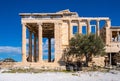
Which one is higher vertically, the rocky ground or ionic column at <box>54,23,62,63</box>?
ionic column at <box>54,23,62,63</box>

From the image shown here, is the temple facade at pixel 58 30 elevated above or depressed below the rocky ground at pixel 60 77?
above

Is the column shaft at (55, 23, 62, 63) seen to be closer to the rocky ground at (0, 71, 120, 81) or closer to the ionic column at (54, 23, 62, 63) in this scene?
the ionic column at (54, 23, 62, 63)

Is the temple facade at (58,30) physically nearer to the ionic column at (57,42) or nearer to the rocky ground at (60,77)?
the ionic column at (57,42)

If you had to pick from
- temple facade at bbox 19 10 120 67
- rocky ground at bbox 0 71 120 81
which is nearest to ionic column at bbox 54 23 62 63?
temple facade at bbox 19 10 120 67

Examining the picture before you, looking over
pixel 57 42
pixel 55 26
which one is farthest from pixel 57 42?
pixel 55 26

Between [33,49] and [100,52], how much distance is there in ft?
69.2

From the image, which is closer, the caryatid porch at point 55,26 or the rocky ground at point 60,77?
the rocky ground at point 60,77

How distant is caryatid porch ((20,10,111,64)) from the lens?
6241 centimetres

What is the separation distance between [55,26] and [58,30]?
38.5 inches

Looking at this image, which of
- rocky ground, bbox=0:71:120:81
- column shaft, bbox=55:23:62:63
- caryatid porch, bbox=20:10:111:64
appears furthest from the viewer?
caryatid porch, bbox=20:10:111:64

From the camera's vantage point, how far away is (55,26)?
62.6 metres

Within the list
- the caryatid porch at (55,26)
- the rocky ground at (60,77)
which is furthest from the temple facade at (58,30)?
the rocky ground at (60,77)

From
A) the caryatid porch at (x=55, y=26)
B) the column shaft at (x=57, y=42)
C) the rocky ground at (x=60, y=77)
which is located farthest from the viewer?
the caryatid porch at (x=55, y=26)

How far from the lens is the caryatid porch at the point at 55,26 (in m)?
62.4
